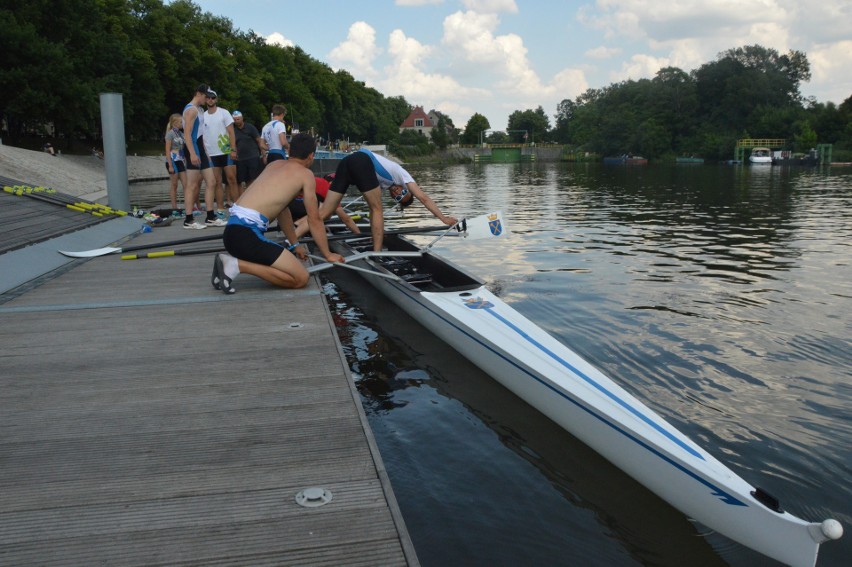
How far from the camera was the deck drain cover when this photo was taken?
3.12m

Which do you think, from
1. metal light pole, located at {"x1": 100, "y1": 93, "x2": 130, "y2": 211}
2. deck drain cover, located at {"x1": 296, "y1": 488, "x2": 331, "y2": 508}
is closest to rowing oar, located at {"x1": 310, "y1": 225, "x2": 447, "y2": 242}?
deck drain cover, located at {"x1": 296, "y1": 488, "x2": 331, "y2": 508}

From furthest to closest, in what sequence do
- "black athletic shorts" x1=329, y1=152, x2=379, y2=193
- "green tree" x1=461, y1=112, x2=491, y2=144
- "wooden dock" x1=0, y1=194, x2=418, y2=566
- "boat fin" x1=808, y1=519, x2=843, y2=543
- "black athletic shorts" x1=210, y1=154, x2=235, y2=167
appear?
"green tree" x1=461, y1=112, x2=491, y2=144
"black athletic shorts" x1=210, y1=154, x2=235, y2=167
"black athletic shorts" x1=329, y1=152, x2=379, y2=193
"boat fin" x1=808, y1=519, x2=843, y2=543
"wooden dock" x1=0, y1=194, x2=418, y2=566

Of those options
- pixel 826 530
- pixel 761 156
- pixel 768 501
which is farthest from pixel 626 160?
pixel 826 530

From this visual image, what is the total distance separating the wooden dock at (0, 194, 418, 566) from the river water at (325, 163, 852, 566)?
979 mm

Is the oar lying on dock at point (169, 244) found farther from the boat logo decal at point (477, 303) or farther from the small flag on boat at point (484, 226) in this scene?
the boat logo decal at point (477, 303)

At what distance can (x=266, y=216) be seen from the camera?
7.30 metres

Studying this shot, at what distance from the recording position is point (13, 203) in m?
13.0

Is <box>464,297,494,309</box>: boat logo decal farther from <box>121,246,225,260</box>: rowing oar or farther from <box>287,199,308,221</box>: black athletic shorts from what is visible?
<box>287,199,308,221</box>: black athletic shorts

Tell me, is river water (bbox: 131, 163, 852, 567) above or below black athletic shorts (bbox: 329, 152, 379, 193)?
below

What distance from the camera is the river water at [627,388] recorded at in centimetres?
415

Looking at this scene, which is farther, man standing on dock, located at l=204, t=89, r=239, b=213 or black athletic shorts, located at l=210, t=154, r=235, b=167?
black athletic shorts, located at l=210, t=154, r=235, b=167

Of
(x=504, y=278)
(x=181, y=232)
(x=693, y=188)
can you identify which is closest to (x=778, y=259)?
(x=504, y=278)

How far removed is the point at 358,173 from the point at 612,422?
5497 millimetres

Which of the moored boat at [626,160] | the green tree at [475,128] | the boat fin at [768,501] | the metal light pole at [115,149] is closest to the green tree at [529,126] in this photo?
the green tree at [475,128]
